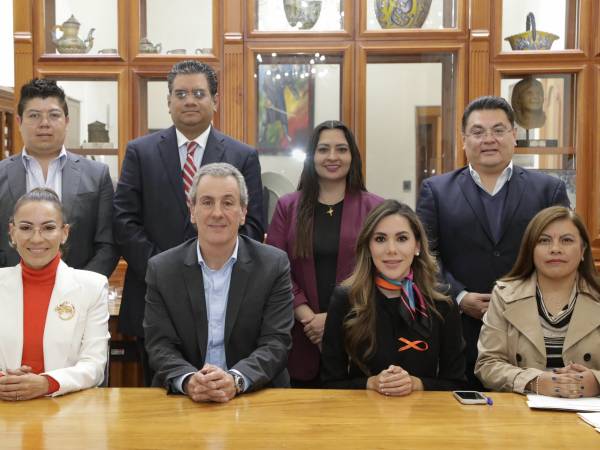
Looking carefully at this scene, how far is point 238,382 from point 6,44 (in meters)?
3.94

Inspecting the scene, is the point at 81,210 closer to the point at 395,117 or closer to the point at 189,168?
the point at 189,168

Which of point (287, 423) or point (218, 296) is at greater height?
point (218, 296)

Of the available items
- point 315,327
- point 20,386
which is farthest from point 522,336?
point 20,386

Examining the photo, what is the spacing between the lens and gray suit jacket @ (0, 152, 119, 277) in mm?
2693

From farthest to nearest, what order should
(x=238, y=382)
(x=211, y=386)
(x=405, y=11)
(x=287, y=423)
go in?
(x=405, y=11) < (x=238, y=382) < (x=211, y=386) < (x=287, y=423)

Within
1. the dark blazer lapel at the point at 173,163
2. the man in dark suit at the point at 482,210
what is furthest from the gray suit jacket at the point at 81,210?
the man in dark suit at the point at 482,210

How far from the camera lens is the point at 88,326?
7.20ft

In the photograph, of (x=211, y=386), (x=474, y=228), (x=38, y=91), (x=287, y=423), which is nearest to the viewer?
(x=287, y=423)

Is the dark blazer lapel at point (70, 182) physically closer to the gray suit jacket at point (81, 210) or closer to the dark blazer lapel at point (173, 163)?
the gray suit jacket at point (81, 210)

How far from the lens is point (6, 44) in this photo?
5020 mm

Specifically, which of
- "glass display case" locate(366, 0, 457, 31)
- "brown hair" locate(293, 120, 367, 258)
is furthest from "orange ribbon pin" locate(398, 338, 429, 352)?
"glass display case" locate(366, 0, 457, 31)

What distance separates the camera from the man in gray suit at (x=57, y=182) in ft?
8.87

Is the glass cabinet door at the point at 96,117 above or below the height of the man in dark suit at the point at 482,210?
above

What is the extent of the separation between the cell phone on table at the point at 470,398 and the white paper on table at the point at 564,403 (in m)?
0.11
